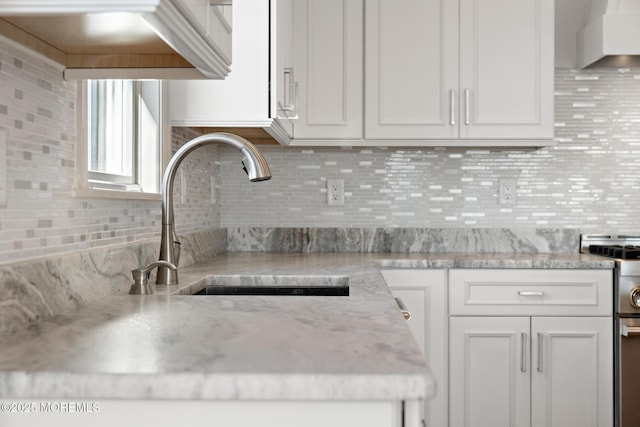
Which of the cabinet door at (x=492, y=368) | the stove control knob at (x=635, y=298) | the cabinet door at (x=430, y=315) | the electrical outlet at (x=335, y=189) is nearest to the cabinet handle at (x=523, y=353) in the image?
the cabinet door at (x=492, y=368)

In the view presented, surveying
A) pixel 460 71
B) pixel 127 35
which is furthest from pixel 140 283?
pixel 460 71

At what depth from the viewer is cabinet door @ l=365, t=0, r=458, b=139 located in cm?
273

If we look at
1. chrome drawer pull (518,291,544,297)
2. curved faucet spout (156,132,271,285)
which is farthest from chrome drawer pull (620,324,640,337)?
curved faucet spout (156,132,271,285)

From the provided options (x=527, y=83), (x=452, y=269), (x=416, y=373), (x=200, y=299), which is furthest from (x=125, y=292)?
(x=527, y=83)

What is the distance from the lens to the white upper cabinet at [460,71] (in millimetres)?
2719

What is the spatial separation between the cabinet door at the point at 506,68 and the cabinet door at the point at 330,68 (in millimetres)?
459

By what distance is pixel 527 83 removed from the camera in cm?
272

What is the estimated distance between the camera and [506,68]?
272 cm

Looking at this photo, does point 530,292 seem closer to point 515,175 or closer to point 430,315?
point 430,315

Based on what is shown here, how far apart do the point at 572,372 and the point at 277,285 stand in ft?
4.44

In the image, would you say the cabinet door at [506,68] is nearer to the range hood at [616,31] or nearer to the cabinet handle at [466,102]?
the cabinet handle at [466,102]

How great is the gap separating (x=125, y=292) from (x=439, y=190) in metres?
1.84

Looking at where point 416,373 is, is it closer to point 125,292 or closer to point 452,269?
point 125,292

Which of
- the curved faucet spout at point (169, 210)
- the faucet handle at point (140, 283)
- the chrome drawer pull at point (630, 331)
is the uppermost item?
the curved faucet spout at point (169, 210)
